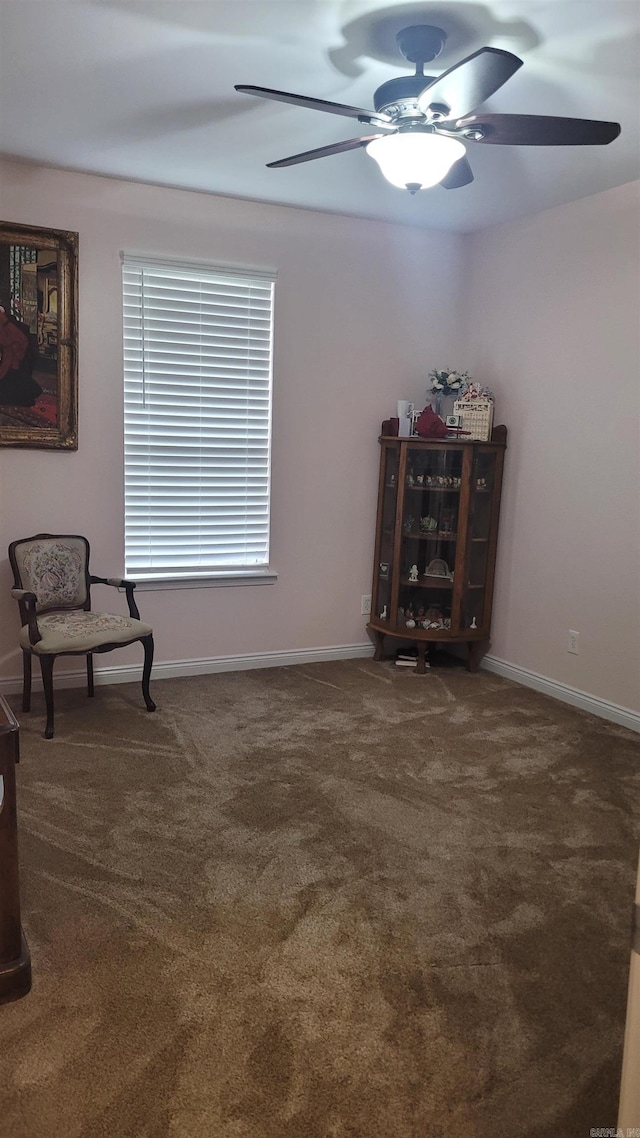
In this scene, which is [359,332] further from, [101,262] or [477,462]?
[101,262]

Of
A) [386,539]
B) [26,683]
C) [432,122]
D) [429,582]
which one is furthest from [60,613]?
[432,122]

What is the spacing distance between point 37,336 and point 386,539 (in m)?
2.25

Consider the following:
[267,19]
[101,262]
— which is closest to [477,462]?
[101,262]

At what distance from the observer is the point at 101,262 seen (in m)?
4.00

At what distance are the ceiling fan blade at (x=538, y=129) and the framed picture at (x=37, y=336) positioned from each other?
2.23 meters

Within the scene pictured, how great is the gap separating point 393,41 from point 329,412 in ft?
7.68

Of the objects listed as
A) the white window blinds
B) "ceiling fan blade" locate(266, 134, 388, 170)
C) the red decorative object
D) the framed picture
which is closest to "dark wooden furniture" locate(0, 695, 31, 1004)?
"ceiling fan blade" locate(266, 134, 388, 170)

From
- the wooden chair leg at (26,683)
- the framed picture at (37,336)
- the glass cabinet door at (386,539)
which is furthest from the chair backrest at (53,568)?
the glass cabinet door at (386,539)

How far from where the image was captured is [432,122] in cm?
247

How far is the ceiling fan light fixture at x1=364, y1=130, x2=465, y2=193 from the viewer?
99.7 inches

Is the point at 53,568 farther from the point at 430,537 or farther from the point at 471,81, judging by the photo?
the point at 471,81

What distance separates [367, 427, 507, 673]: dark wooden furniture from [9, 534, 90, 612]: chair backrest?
1808 millimetres

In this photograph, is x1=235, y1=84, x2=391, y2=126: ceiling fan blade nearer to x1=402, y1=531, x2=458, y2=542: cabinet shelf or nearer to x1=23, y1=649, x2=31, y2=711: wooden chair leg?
x1=402, y1=531, x2=458, y2=542: cabinet shelf

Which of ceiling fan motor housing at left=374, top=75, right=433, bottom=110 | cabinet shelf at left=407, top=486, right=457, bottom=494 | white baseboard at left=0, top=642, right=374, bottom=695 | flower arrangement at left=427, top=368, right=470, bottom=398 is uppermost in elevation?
ceiling fan motor housing at left=374, top=75, right=433, bottom=110
